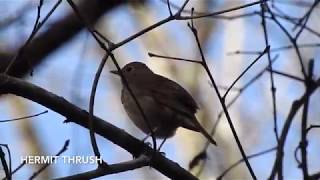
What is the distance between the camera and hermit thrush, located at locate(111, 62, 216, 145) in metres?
3.00

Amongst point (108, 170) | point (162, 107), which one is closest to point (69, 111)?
point (108, 170)

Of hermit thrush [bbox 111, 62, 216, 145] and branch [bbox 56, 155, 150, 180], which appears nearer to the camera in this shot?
→ branch [bbox 56, 155, 150, 180]

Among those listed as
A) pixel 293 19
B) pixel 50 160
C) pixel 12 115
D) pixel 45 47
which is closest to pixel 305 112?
pixel 50 160

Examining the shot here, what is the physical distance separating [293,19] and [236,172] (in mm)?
4057

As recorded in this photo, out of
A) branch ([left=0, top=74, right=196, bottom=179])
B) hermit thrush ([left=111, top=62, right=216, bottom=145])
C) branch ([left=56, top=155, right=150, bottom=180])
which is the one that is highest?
hermit thrush ([left=111, top=62, right=216, bottom=145])

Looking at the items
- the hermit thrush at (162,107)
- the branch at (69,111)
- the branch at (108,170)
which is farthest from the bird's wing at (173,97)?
the branch at (108,170)

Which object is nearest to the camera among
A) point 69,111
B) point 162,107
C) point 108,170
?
point 108,170

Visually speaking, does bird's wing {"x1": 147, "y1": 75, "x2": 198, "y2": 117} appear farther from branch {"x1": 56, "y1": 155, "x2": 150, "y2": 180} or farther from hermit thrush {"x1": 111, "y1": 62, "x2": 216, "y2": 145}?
branch {"x1": 56, "y1": 155, "x2": 150, "y2": 180}

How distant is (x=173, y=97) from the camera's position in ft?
10.2

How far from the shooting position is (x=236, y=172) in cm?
686

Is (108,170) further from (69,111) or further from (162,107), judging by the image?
(162,107)

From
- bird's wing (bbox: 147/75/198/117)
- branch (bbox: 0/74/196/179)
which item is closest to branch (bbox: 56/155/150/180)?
branch (bbox: 0/74/196/179)

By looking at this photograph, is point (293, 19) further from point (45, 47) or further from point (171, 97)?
point (45, 47)

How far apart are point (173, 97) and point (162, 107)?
89 millimetres
